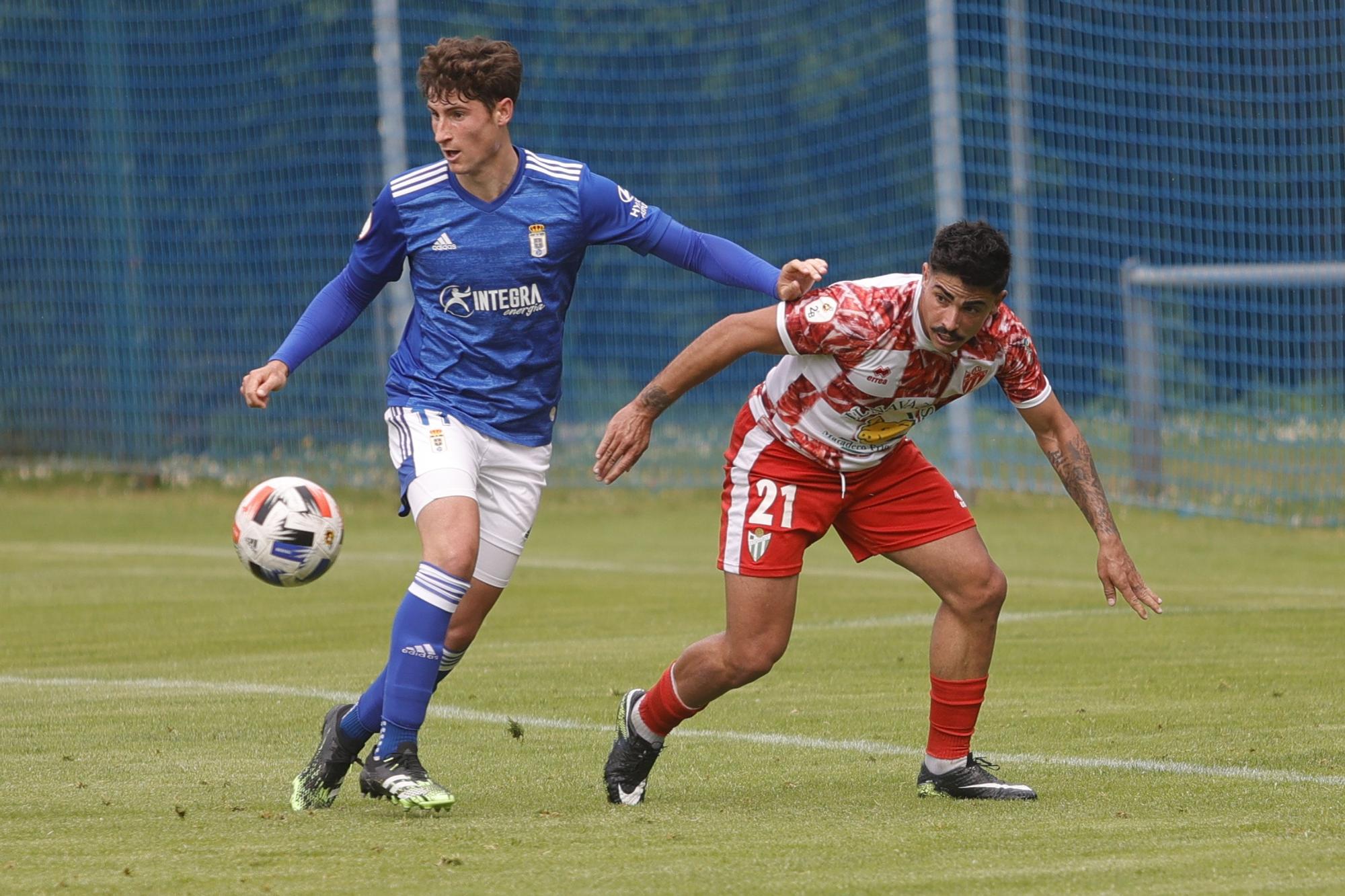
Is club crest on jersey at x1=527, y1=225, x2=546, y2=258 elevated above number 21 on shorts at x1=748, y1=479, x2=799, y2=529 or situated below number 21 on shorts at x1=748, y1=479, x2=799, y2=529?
above

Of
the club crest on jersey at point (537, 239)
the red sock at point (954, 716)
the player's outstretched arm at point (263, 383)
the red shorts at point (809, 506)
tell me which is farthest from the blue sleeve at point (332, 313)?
the red sock at point (954, 716)

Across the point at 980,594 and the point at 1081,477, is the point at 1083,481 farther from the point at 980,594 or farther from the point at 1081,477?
the point at 980,594

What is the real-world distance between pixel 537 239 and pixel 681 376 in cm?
69

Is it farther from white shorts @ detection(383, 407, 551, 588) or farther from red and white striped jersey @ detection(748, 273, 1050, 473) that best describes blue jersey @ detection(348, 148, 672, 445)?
red and white striped jersey @ detection(748, 273, 1050, 473)

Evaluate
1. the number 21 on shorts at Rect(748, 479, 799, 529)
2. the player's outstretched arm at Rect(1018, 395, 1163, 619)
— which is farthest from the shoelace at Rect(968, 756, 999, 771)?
the number 21 on shorts at Rect(748, 479, 799, 529)

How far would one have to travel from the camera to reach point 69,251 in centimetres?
1959

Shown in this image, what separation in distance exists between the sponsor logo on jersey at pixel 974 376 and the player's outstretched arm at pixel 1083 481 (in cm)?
17

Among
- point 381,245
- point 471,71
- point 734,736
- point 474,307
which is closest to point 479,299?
point 474,307

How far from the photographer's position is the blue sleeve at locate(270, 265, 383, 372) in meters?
6.01

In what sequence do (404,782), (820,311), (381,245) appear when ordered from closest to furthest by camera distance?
(404,782), (820,311), (381,245)

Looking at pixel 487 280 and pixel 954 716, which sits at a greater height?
pixel 487 280

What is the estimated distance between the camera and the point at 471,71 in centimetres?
575

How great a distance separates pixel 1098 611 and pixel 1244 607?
2.37 ft

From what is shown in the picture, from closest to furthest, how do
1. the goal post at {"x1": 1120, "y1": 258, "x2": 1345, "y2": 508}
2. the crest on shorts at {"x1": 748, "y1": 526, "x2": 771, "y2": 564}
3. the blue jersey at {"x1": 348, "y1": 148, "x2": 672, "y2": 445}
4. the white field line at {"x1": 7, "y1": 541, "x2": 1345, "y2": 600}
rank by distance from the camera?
the crest on shorts at {"x1": 748, "y1": 526, "x2": 771, "y2": 564} → the blue jersey at {"x1": 348, "y1": 148, "x2": 672, "y2": 445} → the white field line at {"x1": 7, "y1": 541, "x2": 1345, "y2": 600} → the goal post at {"x1": 1120, "y1": 258, "x2": 1345, "y2": 508}
